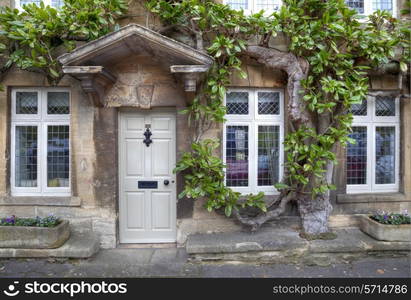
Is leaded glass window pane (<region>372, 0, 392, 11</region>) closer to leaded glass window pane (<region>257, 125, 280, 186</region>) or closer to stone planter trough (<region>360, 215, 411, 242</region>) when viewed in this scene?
leaded glass window pane (<region>257, 125, 280, 186</region>)

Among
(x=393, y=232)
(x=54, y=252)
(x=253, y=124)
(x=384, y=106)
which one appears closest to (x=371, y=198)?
(x=393, y=232)

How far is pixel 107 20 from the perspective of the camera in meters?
4.38

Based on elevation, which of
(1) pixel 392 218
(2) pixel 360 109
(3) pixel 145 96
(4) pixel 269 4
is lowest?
(1) pixel 392 218

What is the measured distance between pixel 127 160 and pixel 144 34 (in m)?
2.08

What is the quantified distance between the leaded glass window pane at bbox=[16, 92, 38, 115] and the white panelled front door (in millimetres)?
1547

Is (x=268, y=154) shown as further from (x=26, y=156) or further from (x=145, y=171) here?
(x=26, y=156)

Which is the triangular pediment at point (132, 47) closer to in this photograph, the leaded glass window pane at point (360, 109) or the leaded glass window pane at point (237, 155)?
the leaded glass window pane at point (237, 155)

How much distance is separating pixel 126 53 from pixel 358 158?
4.48 meters

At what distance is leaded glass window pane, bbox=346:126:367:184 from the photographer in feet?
16.3

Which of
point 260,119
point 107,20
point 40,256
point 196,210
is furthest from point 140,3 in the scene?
point 40,256

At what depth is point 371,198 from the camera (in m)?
4.80

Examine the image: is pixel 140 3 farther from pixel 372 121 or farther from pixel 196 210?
pixel 372 121

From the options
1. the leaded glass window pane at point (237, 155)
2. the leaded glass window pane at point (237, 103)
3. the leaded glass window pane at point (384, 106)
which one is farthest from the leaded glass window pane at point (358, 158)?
the leaded glass window pane at point (237, 103)

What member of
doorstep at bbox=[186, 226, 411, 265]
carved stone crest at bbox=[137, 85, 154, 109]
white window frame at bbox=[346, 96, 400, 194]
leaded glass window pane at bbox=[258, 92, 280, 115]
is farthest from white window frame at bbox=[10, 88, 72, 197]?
white window frame at bbox=[346, 96, 400, 194]
